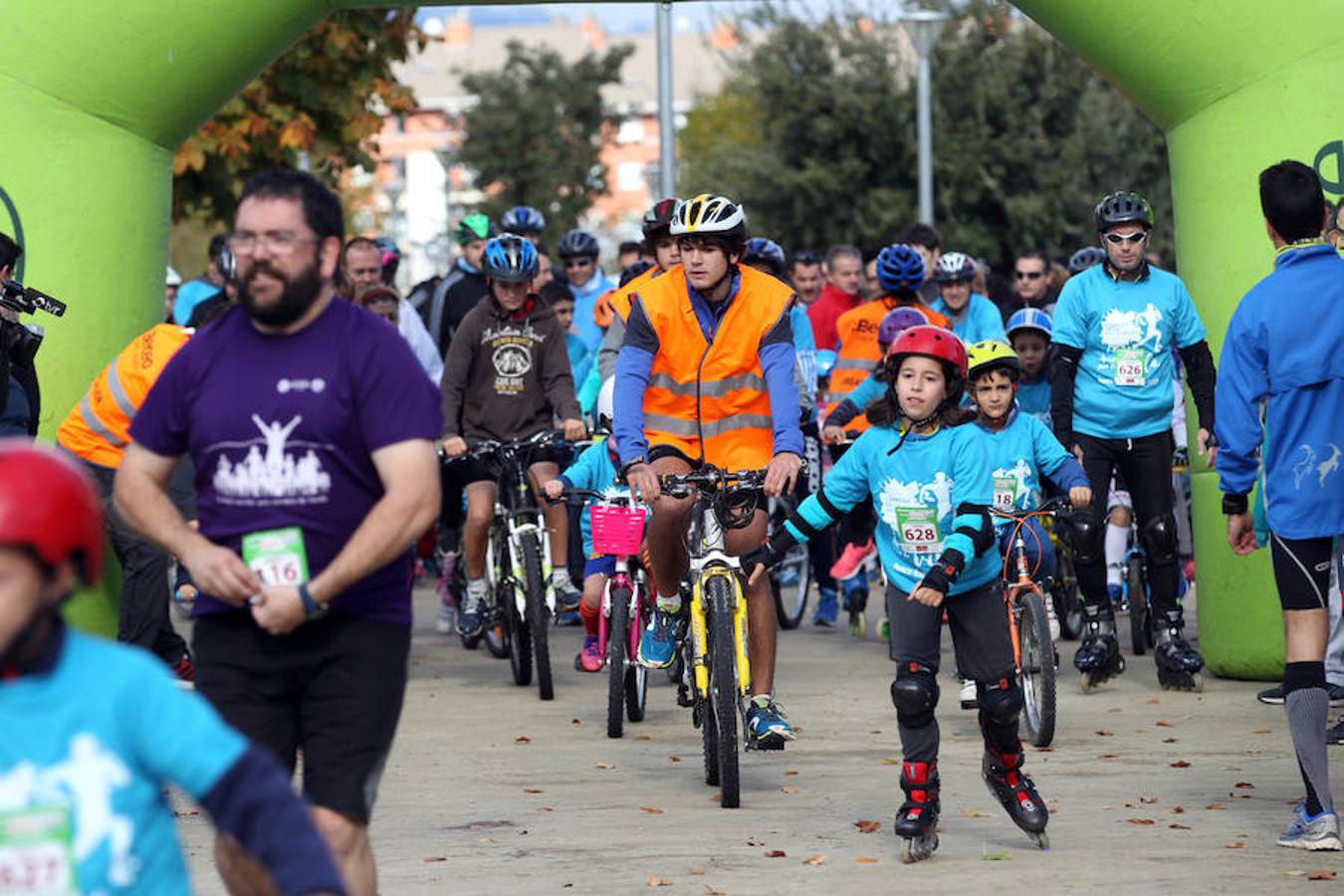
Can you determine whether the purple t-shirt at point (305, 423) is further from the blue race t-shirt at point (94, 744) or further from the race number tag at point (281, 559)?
the blue race t-shirt at point (94, 744)

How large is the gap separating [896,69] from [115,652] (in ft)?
139

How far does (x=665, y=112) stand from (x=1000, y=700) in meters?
22.7

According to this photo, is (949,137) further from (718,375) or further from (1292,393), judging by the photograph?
(1292,393)

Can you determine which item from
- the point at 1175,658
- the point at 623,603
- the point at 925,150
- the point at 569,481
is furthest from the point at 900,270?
the point at 925,150

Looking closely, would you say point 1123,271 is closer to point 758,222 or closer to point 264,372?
point 264,372

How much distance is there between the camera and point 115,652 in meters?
3.80

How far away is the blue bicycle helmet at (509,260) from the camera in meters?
12.3

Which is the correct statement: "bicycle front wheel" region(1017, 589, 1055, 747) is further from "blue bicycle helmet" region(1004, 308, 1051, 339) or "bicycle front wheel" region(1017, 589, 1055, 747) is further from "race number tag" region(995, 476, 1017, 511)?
"blue bicycle helmet" region(1004, 308, 1051, 339)

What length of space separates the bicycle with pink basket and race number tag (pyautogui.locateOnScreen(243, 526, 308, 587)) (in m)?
5.04

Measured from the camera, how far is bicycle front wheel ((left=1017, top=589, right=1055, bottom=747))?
32.6 ft

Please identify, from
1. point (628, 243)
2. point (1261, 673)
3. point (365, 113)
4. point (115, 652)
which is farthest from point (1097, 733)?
point (365, 113)

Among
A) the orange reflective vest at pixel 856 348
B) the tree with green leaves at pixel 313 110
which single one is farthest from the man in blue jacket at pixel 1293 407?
the tree with green leaves at pixel 313 110

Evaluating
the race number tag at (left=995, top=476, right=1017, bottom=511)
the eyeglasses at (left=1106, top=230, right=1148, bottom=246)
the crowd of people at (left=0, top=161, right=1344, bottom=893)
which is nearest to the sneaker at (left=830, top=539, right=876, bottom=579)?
the crowd of people at (left=0, top=161, right=1344, bottom=893)

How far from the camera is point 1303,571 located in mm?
7875
